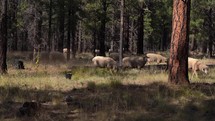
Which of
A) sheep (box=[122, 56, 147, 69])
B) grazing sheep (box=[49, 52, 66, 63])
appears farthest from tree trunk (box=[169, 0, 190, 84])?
grazing sheep (box=[49, 52, 66, 63])

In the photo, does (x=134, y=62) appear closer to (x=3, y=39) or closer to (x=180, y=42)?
(x=3, y=39)

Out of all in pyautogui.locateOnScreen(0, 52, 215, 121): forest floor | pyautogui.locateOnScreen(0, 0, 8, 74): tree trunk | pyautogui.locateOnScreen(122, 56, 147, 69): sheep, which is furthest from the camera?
pyautogui.locateOnScreen(122, 56, 147, 69): sheep

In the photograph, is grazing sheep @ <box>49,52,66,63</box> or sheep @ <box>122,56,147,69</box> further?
grazing sheep @ <box>49,52,66,63</box>

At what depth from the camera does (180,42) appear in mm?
11477

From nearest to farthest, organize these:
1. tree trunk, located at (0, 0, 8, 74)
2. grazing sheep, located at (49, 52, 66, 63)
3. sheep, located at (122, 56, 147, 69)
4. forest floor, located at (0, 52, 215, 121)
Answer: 1. forest floor, located at (0, 52, 215, 121)
2. tree trunk, located at (0, 0, 8, 74)
3. sheep, located at (122, 56, 147, 69)
4. grazing sheep, located at (49, 52, 66, 63)

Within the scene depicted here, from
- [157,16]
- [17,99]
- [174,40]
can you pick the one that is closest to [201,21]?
[157,16]

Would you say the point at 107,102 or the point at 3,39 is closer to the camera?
the point at 107,102

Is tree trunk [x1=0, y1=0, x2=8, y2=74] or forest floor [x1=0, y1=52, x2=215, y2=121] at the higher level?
tree trunk [x1=0, y1=0, x2=8, y2=74]

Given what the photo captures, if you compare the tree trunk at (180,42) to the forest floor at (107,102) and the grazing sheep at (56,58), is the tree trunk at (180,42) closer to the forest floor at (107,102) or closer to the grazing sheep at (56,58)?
the forest floor at (107,102)

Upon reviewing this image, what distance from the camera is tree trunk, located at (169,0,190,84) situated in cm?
1142

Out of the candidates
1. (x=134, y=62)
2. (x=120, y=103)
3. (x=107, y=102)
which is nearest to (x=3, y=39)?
(x=134, y=62)

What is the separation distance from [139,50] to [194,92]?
24442 mm

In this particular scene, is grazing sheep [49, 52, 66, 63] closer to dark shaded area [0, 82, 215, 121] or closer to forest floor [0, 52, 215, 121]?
forest floor [0, 52, 215, 121]

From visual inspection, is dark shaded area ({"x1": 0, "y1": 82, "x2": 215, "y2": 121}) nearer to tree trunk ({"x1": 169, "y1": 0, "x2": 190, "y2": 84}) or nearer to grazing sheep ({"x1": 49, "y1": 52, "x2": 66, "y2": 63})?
tree trunk ({"x1": 169, "y1": 0, "x2": 190, "y2": 84})
